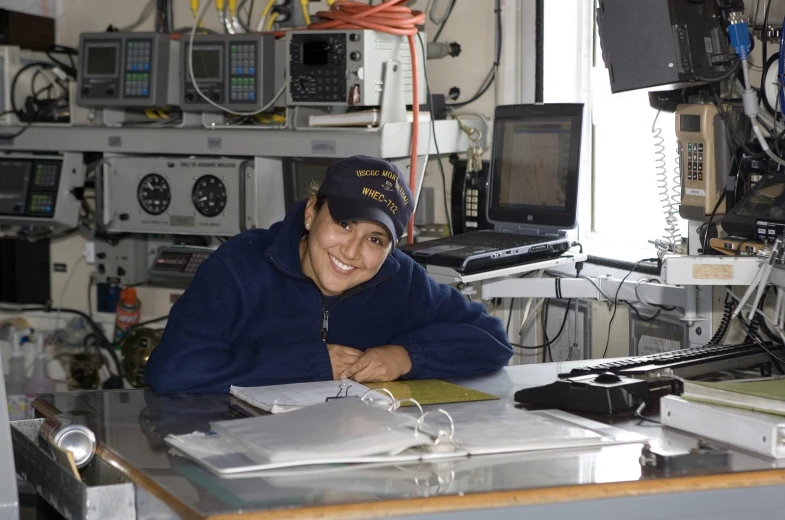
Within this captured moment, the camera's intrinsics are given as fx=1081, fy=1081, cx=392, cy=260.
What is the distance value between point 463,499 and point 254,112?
2.51m

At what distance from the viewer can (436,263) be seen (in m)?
3.05

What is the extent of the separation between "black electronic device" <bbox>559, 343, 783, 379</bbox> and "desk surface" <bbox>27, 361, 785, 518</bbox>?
301mm

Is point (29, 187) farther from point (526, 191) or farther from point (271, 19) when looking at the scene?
point (526, 191)

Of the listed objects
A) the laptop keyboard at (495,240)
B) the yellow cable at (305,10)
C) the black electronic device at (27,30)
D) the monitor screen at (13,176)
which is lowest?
the laptop keyboard at (495,240)

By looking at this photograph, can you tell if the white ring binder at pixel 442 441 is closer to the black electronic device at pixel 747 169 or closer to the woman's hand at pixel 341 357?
the woman's hand at pixel 341 357

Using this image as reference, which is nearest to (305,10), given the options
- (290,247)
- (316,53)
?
(316,53)

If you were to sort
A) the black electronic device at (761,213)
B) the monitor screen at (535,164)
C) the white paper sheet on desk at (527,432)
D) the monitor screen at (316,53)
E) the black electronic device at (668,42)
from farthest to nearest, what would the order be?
the monitor screen at (316,53), the monitor screen at (535,164), the black electronic device at (668,42), the black electronic device at (761,213), the white paper sheet on desk at (527,432)

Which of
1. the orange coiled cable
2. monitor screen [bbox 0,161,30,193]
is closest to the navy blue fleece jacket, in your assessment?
the orange coiled cable

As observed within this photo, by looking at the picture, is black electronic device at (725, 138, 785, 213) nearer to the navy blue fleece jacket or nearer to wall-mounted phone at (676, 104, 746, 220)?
wall-mounted phone at (676, 104, 746, 220)

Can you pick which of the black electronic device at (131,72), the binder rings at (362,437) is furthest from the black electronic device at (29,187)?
the binder rings at (362,437)

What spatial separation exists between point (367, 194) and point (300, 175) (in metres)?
1.55

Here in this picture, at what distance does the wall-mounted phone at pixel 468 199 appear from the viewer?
12.2 ft

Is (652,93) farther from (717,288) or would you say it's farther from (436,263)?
(436,263)

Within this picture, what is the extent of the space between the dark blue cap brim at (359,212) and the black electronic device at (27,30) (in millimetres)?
2417
